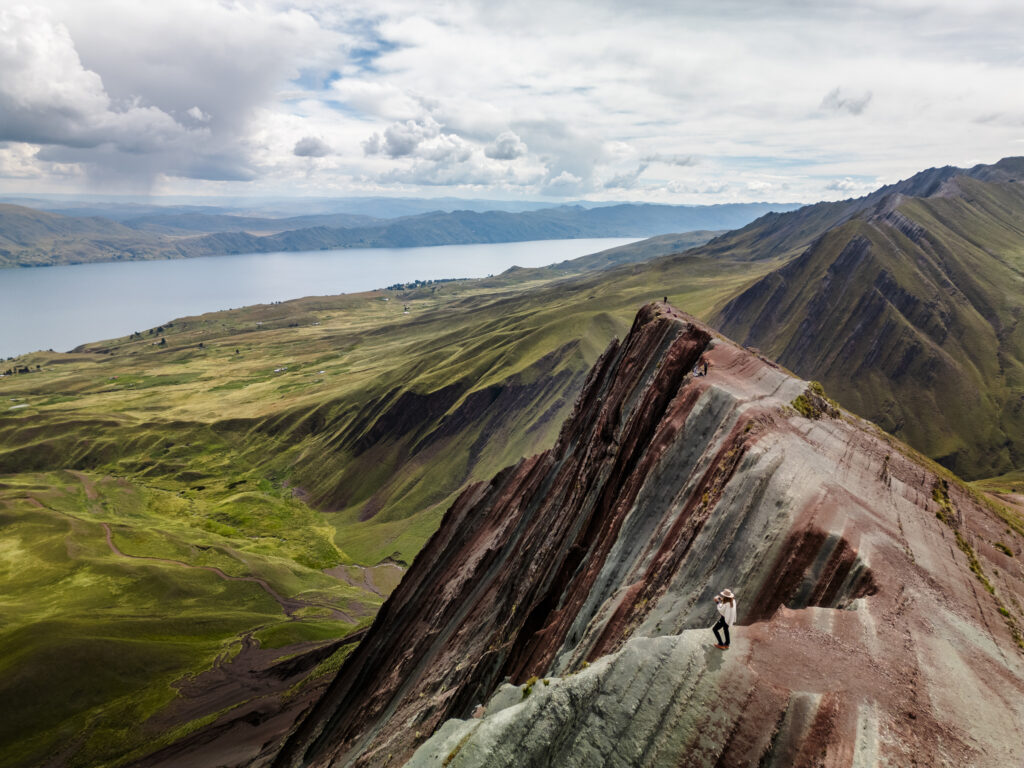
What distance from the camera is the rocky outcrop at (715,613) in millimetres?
14328

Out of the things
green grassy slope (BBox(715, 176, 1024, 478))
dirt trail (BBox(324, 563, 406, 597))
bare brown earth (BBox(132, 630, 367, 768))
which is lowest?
dirt trail (BBox(324, 563, 406, 597))

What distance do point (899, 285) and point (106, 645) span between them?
234591 millimetres

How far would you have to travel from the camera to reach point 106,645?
79.8 metres

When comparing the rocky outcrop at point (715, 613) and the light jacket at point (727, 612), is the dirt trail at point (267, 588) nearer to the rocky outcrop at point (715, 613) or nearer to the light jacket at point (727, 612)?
the rocky outcrop at point (715, 613)

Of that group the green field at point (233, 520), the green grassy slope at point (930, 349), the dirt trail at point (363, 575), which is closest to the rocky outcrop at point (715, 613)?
the green field at point (233, 520)

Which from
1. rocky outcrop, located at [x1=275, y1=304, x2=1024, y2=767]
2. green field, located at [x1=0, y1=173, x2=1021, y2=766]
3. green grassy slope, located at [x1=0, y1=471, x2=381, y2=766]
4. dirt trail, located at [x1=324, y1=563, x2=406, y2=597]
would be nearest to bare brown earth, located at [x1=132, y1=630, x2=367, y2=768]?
green field, located at [x1=0, y1=173, x2=1021, y2=766]

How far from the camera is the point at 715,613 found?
20.0m

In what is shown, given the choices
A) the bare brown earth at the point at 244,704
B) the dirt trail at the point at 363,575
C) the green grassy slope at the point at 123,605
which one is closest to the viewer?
the bare brown earth at the point at 244,704

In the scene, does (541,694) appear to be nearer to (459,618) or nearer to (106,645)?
(459,618)

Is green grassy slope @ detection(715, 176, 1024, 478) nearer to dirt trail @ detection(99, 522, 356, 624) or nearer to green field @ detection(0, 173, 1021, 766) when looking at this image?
green field @ detection(0, 173, 1021, 766)

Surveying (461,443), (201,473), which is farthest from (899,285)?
(201,473)

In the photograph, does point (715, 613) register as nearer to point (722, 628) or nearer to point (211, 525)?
point (722, 628)

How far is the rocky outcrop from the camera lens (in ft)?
47.0

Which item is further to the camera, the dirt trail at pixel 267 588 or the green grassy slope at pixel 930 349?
the green grassy slope at pixel 930 349
